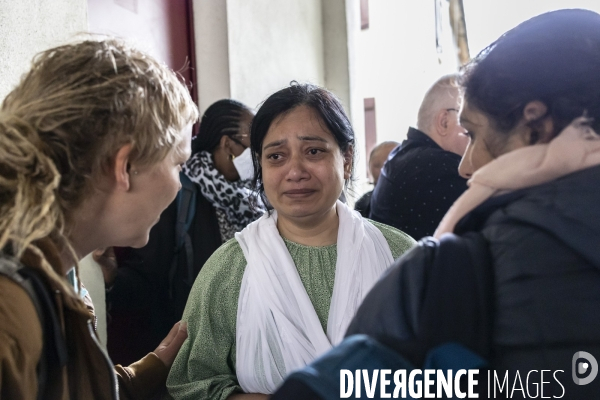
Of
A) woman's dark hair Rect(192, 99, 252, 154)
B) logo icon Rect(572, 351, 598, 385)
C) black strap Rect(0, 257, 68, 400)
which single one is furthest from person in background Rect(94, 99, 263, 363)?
logo icon Rect(572, 351, 598, 385)

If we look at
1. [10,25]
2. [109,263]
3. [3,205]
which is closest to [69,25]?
[10,25]

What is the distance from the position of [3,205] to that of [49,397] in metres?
0.33

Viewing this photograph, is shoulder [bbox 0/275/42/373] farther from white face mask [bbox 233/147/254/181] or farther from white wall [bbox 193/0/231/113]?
white wall [bbox 193/0/231/113]

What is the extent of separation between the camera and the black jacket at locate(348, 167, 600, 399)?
2.74 ft

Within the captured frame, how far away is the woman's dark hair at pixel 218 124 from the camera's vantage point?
3.04m

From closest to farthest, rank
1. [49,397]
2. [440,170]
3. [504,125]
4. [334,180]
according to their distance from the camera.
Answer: [504,125] < [49,397] < [334,180] < [440,170]

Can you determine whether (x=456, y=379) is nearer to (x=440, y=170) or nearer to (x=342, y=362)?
(x=342, y=362)

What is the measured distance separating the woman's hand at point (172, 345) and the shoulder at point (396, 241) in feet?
2.18

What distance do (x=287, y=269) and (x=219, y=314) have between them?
0.75 ft

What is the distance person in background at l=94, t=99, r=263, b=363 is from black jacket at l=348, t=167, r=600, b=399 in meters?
1.76

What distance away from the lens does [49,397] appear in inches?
41.9

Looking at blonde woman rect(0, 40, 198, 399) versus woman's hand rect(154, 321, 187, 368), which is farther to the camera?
woman's hand rect(154, 321, 187, 368)

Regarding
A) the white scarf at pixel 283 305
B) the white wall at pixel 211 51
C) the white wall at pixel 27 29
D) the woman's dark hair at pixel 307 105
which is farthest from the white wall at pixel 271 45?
the white scarf at pixel 283 305

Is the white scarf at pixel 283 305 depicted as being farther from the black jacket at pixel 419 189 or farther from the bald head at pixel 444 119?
the bald head at pixel 444 119
